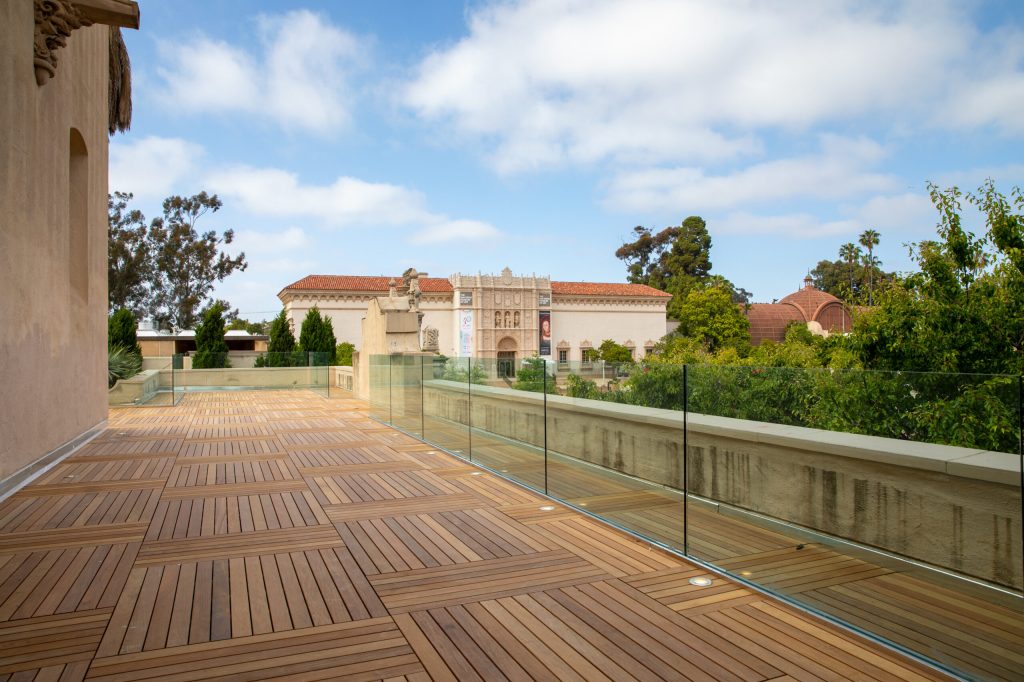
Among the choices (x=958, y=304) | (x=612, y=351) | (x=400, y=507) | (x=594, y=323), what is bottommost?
(x=400, y=507)

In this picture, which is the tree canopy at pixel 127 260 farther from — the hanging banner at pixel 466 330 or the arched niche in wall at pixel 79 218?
the arched niche in wall at pixel 79 218

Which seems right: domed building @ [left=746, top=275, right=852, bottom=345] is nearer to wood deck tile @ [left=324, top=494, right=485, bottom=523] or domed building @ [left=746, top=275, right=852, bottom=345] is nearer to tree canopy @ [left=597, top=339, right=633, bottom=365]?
tree canopy @ [left=597, top=339, right=633, bottom=365]

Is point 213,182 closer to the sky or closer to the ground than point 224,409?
closer to the sky

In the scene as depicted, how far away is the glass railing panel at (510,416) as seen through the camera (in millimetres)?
6879

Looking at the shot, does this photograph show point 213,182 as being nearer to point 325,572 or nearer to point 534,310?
point 534,310

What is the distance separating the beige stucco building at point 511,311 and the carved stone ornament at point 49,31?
149 feet

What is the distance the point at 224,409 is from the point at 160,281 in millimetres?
38751

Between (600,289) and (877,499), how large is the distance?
59.1 m

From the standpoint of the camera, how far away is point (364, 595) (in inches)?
157

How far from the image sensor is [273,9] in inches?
655

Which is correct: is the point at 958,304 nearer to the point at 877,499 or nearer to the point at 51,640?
the point at 877,499

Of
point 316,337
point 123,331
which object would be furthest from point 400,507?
point 316,337

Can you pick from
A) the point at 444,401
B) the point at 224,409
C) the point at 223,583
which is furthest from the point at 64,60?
the point at 224,409

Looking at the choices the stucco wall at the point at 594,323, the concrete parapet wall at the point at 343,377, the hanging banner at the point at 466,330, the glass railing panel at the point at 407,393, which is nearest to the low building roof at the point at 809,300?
the stucco wall at the point at 594,323
